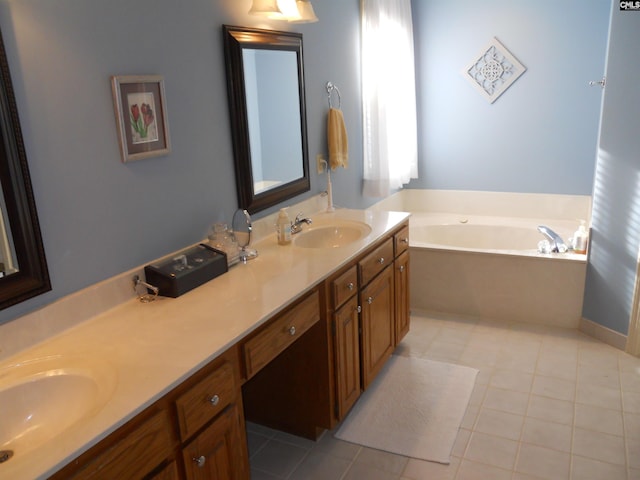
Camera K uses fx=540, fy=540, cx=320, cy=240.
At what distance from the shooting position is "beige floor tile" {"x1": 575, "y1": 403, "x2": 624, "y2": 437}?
2.38 metres

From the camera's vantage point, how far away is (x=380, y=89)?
3.52 m

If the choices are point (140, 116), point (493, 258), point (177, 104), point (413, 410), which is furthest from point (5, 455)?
point (493, 258)

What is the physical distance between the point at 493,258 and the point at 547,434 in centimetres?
132

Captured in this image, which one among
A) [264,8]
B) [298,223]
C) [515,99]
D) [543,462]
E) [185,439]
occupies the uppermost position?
[264,8]

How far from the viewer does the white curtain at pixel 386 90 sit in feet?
11.3

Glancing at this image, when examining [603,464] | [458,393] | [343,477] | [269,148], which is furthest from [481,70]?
[343,477]

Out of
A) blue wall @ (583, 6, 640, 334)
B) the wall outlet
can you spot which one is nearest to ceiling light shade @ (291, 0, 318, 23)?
the wall outlet

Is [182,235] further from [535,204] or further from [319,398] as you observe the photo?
[535,204]

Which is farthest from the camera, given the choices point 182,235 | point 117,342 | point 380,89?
point 380,89

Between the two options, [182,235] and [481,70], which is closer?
[182,235]

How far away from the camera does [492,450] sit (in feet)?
7.48

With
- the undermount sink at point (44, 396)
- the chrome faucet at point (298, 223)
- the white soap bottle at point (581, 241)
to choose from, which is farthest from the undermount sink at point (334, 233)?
the white soap bottle at point (581, 241)

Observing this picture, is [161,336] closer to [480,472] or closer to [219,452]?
[219,452]

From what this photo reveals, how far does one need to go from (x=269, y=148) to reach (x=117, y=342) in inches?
50.5
